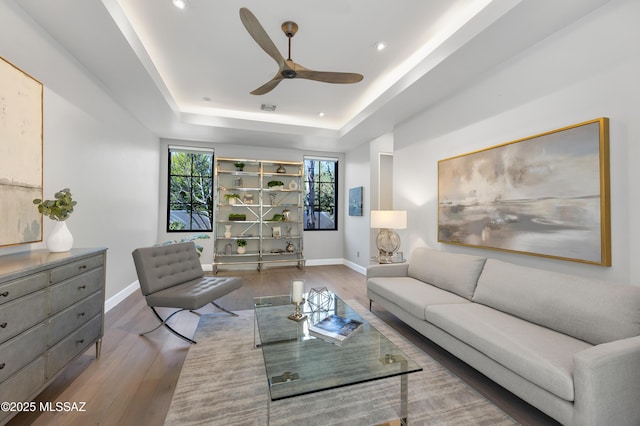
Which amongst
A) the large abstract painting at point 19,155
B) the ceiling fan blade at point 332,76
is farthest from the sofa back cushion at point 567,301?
the large abstract painting at point 19,155

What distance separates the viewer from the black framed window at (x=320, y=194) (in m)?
6.71

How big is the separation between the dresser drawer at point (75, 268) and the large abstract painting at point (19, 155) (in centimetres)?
45

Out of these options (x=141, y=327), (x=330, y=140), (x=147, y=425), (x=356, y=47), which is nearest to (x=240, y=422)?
(x=147, y=425)

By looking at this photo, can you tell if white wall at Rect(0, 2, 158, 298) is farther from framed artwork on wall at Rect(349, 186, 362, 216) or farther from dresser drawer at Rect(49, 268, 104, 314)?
framed artwork on wall at Rect(349, 186, 362, 216)

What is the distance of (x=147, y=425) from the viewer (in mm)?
1641

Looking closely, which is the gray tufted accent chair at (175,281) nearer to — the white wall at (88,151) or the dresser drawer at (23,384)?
the white wall at (88,151)

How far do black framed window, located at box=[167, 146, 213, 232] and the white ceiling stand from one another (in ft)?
4.60

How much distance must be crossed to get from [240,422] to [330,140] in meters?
4.85

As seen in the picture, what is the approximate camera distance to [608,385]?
136cm

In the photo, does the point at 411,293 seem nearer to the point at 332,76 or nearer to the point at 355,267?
the point at 332,76

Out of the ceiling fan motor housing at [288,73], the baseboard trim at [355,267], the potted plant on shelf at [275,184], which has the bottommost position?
the baseboard trim at [355,267]

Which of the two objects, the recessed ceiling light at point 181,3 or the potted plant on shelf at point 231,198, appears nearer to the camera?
the recessed ceiling light at point 181,3

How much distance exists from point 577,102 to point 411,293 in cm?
207

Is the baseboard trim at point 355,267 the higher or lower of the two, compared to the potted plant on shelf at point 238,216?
lower
